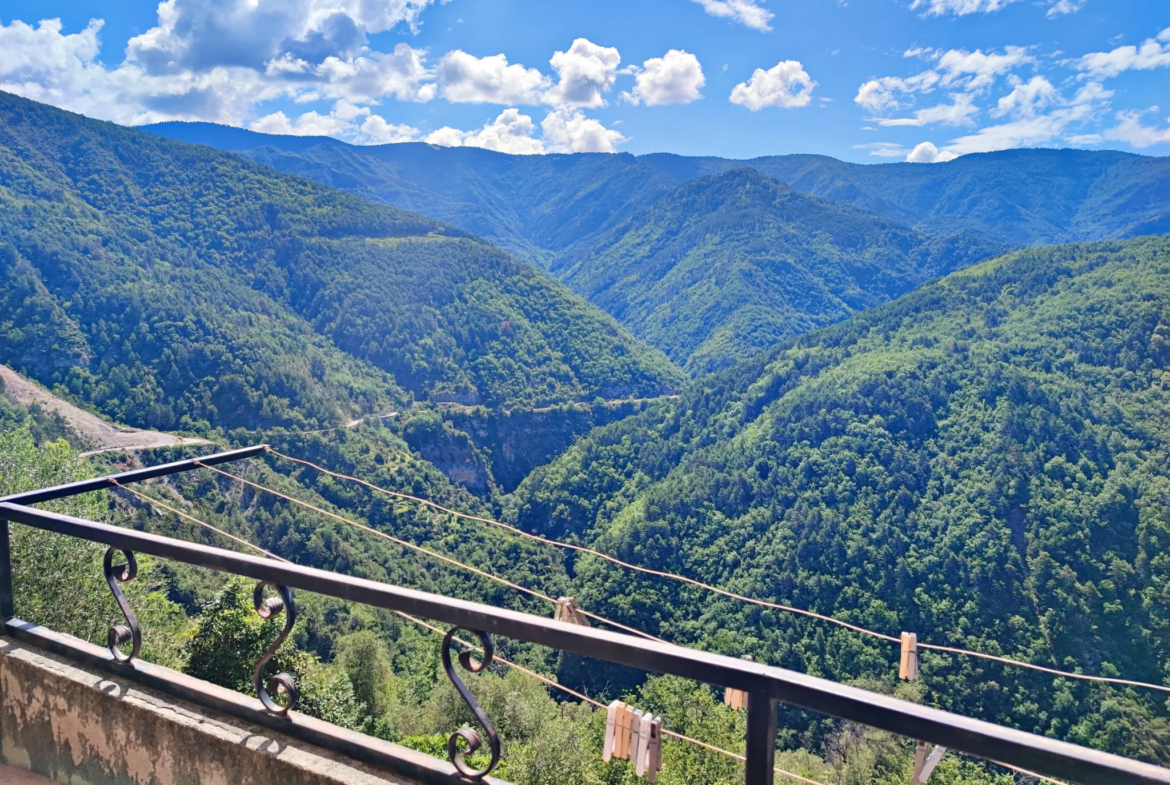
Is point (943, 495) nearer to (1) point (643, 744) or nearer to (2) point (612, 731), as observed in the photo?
(2) point (612, 731)

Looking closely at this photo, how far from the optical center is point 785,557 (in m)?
60.6

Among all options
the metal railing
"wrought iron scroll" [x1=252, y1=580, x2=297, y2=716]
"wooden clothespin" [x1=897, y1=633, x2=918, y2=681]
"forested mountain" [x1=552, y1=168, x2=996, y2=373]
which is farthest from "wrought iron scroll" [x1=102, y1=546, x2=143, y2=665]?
"forested mountain" [x1=552, y1=168, x2=996, y2=373]

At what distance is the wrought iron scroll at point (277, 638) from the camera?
227 cm

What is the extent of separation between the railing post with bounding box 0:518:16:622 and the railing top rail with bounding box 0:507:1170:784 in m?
1.09

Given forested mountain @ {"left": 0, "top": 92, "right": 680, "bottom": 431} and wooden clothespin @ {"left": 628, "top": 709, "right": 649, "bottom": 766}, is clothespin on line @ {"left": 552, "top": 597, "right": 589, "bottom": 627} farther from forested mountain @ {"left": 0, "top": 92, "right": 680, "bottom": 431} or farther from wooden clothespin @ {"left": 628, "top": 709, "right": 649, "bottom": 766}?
forested mountain @ {"left": 0, "top": 92, "right": 680, "bottom": 431}

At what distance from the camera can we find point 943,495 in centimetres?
6119

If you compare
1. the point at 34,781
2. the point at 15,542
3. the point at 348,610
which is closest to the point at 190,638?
the point at 15,542

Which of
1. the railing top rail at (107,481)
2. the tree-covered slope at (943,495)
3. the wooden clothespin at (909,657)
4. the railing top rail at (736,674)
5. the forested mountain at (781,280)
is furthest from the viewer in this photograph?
the forested mountain at (781,280)

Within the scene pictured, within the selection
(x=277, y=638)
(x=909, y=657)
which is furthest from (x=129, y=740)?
(x=909, y=657)

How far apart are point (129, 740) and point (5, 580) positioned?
3.71 ft

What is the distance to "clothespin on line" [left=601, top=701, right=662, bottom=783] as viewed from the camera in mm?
2092

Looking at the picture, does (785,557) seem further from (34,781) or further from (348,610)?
(34,781)

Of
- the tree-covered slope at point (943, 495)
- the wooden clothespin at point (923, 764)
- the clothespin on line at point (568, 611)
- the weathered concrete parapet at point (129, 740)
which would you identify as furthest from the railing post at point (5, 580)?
the tree-covered slope at point (943, 495)

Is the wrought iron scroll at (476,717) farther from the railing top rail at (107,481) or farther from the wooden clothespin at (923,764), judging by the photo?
the railing top rail at (107,481)
